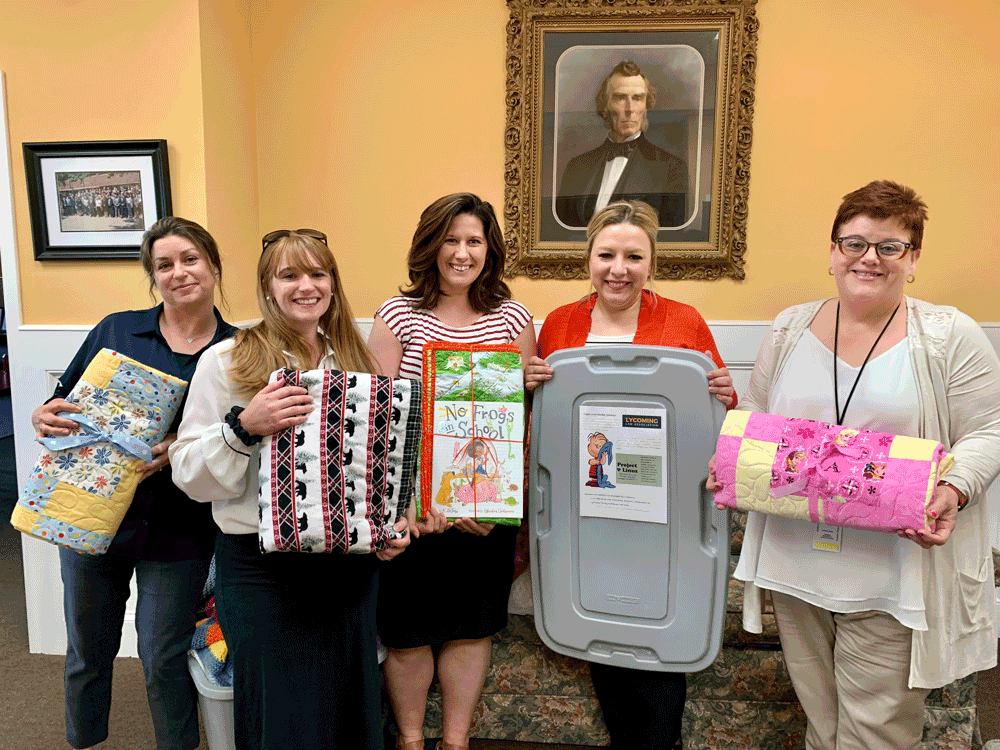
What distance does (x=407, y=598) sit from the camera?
1720mm

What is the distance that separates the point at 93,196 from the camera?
245 centimetres

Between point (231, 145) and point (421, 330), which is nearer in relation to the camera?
point (421, 330)

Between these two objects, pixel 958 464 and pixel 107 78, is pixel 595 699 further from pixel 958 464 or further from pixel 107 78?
pixel 107 78

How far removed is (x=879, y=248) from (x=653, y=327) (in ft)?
1.86

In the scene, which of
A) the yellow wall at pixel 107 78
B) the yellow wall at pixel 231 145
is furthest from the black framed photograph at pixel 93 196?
the yellow wall at pixel 231 145

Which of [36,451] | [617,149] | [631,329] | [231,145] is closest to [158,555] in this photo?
[36,451]

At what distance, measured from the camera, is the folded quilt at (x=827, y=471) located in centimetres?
127

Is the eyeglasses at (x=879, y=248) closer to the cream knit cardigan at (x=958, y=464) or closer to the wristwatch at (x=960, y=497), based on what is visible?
the cream knit cardigan at (x=958, y=464)

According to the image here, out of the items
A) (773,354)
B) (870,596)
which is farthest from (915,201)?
(870,596)

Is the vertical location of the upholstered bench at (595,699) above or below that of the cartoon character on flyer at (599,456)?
below

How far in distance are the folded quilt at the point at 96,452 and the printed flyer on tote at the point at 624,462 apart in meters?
1.07

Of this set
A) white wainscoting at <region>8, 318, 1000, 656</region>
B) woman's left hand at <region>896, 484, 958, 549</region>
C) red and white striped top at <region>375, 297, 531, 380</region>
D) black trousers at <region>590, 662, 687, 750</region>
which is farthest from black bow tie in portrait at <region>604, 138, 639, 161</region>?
black trousers at <region>590, 662, 687, 750</region>

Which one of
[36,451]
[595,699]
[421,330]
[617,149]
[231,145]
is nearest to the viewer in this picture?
[421,330]

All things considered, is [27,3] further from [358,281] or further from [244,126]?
[358,281]
